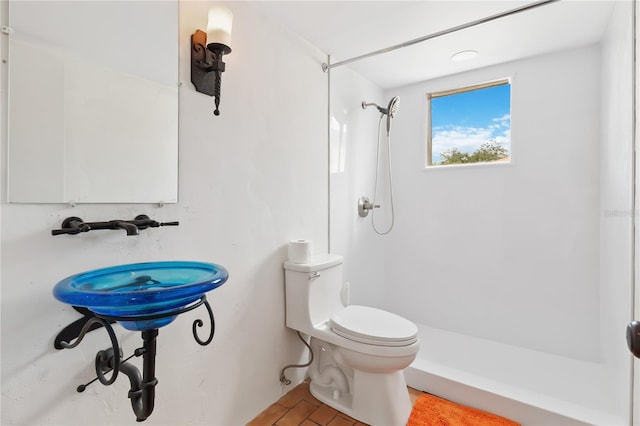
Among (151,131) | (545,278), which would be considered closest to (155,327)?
(151,131)

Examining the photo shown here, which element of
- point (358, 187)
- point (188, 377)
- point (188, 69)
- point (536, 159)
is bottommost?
point (188, 377)

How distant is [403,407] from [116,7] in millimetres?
2196

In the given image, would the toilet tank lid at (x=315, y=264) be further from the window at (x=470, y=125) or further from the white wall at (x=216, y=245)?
the window at (x=470, y=125)

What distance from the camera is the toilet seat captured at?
5.00 ft

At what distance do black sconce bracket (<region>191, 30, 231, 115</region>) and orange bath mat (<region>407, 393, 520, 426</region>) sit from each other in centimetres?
188

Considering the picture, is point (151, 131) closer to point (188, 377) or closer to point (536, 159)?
point (188, 377)

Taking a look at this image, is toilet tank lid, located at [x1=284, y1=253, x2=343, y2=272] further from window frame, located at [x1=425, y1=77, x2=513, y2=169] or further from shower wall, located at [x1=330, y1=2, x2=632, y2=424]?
window frame, located at [x1=425, y1=77, x2=513, y2=169]

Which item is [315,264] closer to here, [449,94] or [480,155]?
[480,155]

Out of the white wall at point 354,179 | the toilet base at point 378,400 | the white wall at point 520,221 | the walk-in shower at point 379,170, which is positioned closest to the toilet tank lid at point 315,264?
the white wall at point 354,179

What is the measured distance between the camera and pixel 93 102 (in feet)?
3.52

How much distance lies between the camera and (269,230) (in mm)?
1758

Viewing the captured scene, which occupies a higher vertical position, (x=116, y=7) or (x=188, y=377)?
(x=116, y=7)

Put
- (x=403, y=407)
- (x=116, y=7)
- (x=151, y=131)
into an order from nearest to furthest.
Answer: (x=116, y=7) < (x=151, y=131) < (x=403, y=407)

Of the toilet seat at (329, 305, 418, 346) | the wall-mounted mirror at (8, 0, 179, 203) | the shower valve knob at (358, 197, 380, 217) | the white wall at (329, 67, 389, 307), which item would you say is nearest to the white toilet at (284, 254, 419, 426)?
the toilet seat at (329, 305, 418, 346)
